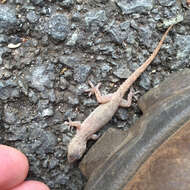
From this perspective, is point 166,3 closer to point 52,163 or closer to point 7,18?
point 7,18

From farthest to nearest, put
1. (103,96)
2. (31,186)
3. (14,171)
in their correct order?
(103,96)
(31,186)
(14,171)

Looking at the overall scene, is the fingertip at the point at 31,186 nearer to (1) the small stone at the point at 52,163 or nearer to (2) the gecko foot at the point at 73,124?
(1) the small stone at the point at 52,163

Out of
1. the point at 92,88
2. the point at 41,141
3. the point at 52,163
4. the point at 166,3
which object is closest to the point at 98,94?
the point at 92,88

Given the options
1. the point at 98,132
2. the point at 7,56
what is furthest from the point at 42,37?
the point at 98,132

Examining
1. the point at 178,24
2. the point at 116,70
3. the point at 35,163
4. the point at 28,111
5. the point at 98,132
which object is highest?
the point at 178,24

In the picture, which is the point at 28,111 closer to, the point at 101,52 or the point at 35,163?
the point at 35,163

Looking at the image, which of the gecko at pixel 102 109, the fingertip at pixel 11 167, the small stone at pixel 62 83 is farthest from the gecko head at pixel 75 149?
the small stone at pixel 62 83
